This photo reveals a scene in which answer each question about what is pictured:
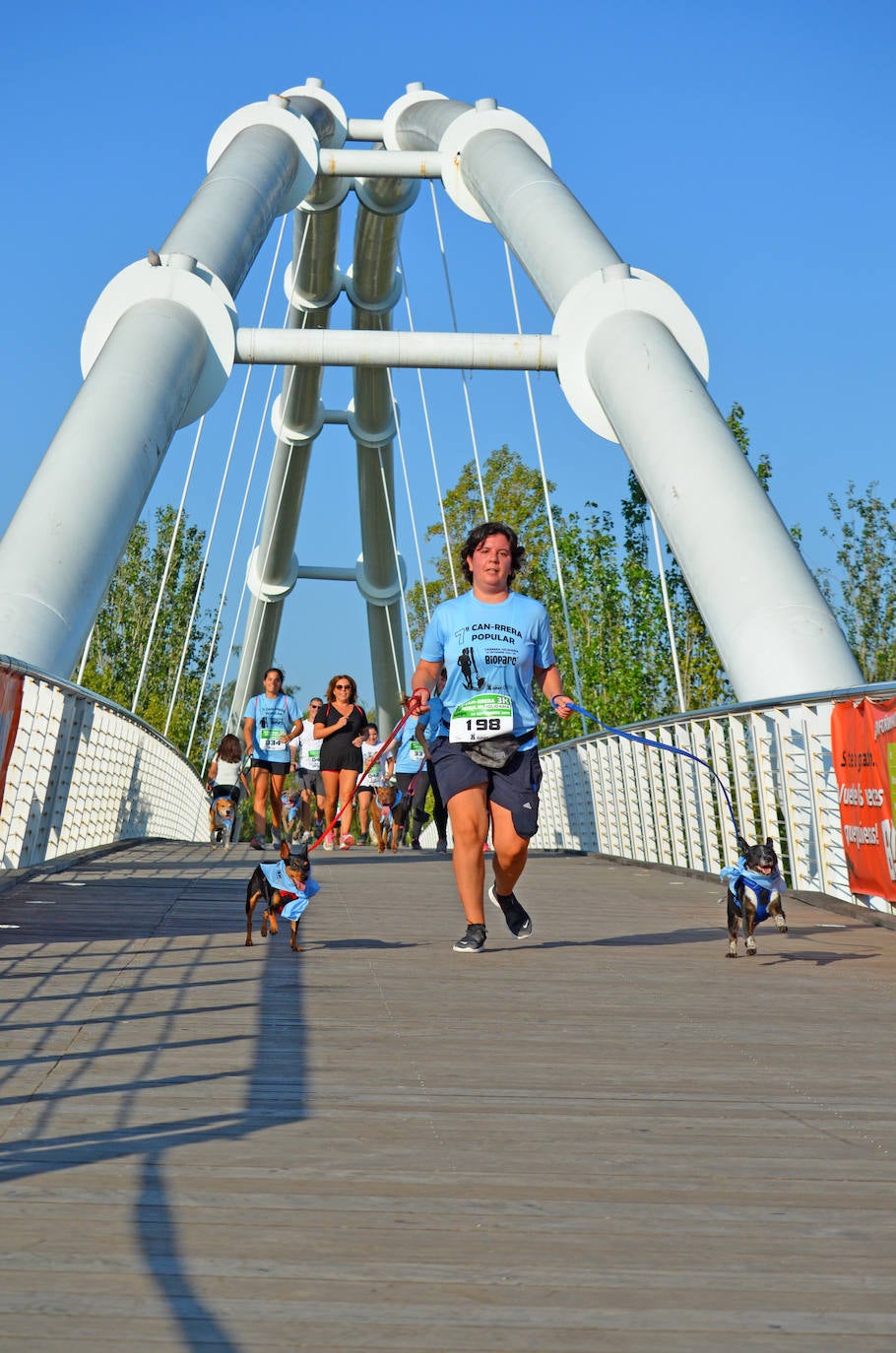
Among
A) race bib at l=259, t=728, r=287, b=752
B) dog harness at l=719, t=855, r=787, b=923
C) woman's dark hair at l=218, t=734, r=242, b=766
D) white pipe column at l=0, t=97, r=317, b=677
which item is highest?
white pipe column at l=0, t=97, r=317, b=677

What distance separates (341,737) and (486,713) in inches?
298

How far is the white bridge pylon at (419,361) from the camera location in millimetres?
12258

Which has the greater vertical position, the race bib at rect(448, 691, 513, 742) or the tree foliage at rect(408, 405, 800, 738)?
the tree foliage at rect(408, 405, 800, 738)

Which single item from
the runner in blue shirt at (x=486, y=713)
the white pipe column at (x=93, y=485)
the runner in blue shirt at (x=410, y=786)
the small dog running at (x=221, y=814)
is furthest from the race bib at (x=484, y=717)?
the small dog running at (x=221, y=814)

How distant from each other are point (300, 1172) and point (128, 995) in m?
2.15

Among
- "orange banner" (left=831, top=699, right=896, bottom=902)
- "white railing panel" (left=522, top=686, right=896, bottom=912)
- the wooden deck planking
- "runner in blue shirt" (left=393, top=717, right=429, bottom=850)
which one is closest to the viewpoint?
the wooden deck planking

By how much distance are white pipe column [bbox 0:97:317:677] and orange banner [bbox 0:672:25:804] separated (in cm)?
364

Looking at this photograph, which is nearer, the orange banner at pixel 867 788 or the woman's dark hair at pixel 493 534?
the woman's dark hair at pixel 493 534

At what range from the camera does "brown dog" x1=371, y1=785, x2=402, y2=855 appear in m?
16.6

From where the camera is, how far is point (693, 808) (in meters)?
11.7

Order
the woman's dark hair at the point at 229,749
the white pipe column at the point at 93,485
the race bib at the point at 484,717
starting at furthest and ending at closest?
the woman's dark hair at the point at 229,749 → the white pipe column at the point at 93,485 → the race bib at the point at 484,717

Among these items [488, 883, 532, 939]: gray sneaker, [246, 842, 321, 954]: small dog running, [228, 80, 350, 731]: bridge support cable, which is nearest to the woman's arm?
[488, 883, 532, 939]: gray sneaker

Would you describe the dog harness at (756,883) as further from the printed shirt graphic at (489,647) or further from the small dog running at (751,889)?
the printed shirt graphic at (489,647)

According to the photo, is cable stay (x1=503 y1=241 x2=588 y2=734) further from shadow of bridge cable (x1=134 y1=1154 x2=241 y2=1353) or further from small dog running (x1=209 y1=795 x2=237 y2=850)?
shadow of bridge cable (x1=134 y1=1154 x2=241 y2=1353)
